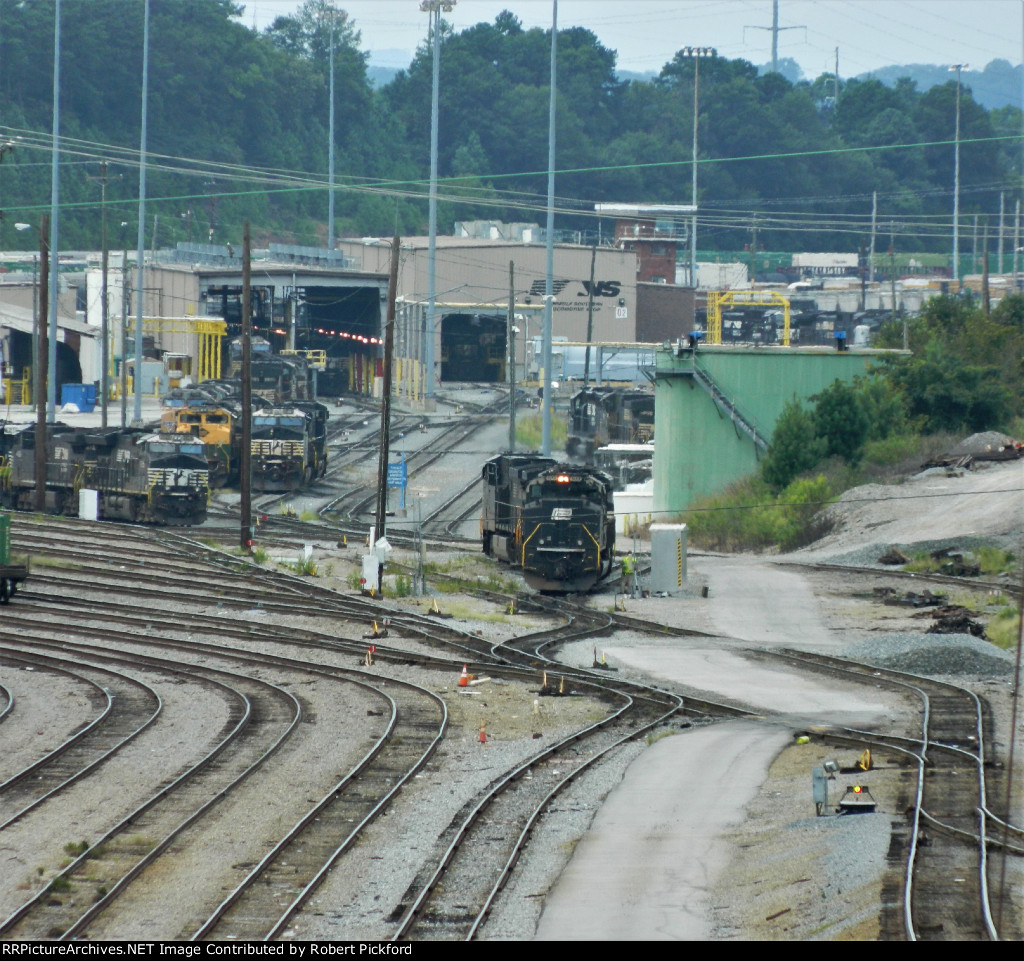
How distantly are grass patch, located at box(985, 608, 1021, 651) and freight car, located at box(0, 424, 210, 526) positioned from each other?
2332 cm

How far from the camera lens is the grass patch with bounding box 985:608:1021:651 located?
90.0 ft

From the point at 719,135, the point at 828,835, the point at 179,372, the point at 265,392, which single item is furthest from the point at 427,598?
the point at 719,135

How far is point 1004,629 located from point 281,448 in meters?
27.2

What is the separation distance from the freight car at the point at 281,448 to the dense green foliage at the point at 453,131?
213 feet

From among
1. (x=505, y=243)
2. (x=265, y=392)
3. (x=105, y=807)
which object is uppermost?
(x=505, y=243)

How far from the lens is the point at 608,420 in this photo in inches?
2297

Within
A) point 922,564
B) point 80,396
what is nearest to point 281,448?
point 922,564

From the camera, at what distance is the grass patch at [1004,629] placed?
90.0ft

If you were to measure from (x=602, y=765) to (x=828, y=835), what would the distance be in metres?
4.51

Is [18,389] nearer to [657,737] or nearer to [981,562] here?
[981,562]

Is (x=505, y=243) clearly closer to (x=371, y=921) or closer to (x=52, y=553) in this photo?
(x=52, y=553)

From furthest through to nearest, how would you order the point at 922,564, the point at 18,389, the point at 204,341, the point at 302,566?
1. the point at 18,389
2. the point at 204,341
3. the point at 922,564
4. the point at 302,566

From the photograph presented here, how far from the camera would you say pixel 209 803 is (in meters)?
16.6

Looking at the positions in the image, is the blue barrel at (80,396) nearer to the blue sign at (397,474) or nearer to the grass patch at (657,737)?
the blue sign at (397,474)
